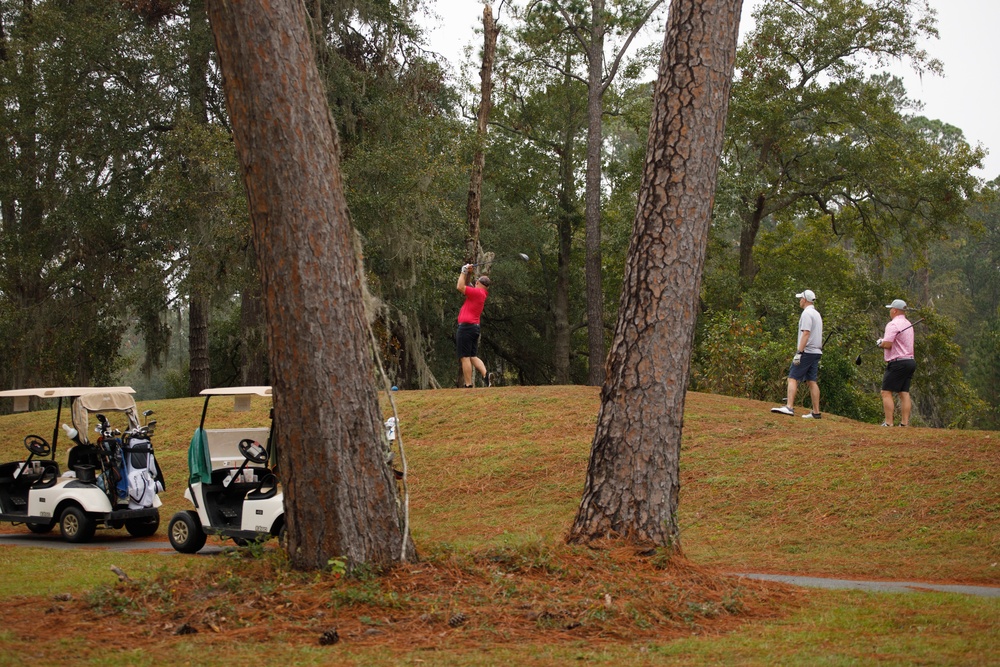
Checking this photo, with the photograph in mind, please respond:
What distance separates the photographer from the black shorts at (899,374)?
13523 mm

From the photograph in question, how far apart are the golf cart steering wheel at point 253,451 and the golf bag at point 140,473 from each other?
1.53m

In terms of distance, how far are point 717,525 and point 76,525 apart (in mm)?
7334

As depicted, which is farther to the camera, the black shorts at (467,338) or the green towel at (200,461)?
the black shorts at (467,338)

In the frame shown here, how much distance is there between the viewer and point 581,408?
15.4 meters

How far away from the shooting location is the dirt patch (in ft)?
18.3

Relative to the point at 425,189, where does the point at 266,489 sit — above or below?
below

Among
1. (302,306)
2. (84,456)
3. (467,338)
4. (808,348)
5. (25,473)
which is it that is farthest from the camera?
(467,338)

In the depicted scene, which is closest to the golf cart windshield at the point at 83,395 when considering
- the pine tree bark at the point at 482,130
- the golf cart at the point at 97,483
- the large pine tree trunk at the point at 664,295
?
the golf cart at the point at 97,483

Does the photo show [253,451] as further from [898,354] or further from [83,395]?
[898,354]

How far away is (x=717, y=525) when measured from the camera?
10570mm

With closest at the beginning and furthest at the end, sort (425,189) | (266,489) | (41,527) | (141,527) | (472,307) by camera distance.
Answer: (266,489), (41,527), (141,527), (472,307), (425,189)

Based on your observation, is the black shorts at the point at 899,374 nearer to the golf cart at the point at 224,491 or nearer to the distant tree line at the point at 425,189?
the distant tree line at the point at 425,189

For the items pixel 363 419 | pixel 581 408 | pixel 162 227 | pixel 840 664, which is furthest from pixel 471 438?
pixel 162 227

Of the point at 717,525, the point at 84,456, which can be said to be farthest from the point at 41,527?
the point at 717,525
